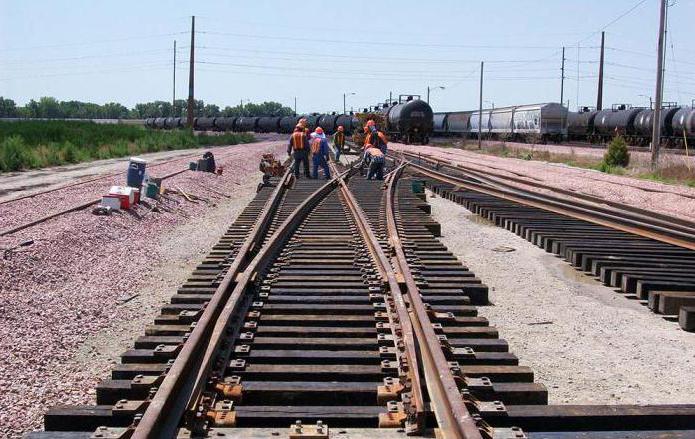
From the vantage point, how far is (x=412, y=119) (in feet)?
170

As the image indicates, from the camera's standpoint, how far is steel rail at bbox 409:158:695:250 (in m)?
10.9

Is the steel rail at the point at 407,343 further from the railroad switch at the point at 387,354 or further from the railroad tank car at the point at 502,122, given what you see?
the railroad tank car at the point at 502,122

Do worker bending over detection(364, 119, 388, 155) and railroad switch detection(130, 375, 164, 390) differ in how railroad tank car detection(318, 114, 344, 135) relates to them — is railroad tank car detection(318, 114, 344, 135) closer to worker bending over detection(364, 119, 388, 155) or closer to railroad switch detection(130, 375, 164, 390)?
worker bending over detection(364, 119, 388, 155)

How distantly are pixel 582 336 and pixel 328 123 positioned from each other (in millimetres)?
66533

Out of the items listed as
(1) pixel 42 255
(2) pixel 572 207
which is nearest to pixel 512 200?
(2) pixel 572 207

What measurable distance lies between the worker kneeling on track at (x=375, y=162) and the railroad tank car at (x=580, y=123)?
1716 inches

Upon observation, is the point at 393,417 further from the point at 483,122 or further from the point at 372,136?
the point at 483,122

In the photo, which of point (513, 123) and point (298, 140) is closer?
point (298, 140)

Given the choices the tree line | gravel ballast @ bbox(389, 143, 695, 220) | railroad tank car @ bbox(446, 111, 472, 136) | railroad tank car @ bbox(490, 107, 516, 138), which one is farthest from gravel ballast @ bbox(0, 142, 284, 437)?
the tree line

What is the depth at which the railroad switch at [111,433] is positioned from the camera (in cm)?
366

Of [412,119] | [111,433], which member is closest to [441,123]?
[412,119]

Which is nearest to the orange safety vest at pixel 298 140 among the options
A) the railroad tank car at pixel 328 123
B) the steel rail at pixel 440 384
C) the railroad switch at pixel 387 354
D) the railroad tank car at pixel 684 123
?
the steel rail at pixel 440 384

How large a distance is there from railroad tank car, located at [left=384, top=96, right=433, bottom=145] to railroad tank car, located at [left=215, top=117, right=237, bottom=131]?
41222 millimetres

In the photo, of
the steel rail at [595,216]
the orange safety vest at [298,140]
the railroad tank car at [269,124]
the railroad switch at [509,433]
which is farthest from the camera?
the railroad tank car at [269,124]
